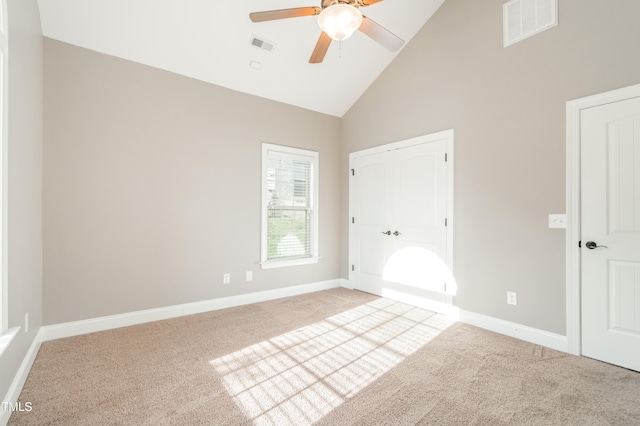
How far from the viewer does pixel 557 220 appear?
2656mm

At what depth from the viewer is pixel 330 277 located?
486cm

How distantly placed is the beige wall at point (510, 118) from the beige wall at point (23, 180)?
3.77 m

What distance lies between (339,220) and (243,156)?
190 cm

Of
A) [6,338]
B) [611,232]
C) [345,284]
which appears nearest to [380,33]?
[611,232]

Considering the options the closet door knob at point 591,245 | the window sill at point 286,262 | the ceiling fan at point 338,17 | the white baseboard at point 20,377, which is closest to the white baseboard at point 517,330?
the closet door knob at point 591,245

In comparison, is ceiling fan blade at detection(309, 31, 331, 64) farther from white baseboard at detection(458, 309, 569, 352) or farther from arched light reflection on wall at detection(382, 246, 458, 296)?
white baseboard at detection(458, 309, 569, 352)

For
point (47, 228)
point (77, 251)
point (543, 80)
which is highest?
point (543, 80)

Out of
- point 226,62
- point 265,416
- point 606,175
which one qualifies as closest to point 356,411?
point 265,416

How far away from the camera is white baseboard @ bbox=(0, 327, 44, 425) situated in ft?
5.53

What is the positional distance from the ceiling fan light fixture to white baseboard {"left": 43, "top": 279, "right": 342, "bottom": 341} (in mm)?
3235

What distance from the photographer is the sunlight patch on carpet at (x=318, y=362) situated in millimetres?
1884

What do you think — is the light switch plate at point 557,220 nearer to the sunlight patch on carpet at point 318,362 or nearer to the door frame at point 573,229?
the door frame at point 573,229

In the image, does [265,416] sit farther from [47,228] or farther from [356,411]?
[47,228]

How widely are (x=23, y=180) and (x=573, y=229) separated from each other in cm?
442
